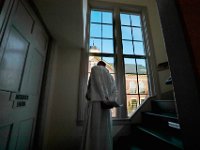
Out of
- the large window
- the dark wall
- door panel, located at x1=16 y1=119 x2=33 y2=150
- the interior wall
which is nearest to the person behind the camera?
the dark wall

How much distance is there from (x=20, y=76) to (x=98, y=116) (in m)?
0.98

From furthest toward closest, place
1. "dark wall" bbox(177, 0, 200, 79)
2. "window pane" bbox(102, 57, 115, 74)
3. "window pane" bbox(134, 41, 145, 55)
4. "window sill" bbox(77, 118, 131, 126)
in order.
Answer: "window pane" bbox(134, 41, 145, 55) → "window pane" bbox(102, 57, 115, 74) → "window sill" bbox(77, 118, 131, 126) → "dark wall" bbox(177, 0, 200, 79)

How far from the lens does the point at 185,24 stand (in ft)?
1.55

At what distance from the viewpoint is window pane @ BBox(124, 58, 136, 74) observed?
8.41ft

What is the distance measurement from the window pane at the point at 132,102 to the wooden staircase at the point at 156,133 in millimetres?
243

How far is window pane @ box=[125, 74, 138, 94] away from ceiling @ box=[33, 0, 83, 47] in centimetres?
131

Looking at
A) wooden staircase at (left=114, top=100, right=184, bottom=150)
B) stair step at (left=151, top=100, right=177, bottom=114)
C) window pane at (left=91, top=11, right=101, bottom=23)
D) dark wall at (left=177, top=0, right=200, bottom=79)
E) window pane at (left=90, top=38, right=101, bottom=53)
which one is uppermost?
window pane at (left=91, top=11, right=101, bottom=23)

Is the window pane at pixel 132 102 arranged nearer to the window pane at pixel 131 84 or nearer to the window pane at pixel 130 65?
the window pane at pixel 131 84

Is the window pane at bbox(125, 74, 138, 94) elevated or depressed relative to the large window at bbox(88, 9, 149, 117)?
depressed

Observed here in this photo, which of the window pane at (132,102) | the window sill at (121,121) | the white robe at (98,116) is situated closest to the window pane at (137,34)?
the window pane at (132,102)

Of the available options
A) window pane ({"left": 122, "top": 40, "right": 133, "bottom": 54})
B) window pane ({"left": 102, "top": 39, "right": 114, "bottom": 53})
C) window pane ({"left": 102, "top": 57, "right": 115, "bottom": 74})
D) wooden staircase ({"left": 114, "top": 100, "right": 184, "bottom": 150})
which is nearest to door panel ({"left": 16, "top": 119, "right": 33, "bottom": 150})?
wooden staircase ({"left": 114, "top": 100, "right": 184, "bottom": 150})

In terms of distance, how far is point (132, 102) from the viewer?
238 cm

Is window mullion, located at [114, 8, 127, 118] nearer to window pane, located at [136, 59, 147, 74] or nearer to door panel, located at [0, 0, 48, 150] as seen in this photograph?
window pane, located at [136, 59, 147, 74]

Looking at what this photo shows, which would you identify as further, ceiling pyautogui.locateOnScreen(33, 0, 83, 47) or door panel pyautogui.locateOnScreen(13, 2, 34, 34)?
ceiling pyautogui.locateOnScreen(33, 0, 83, 47)
